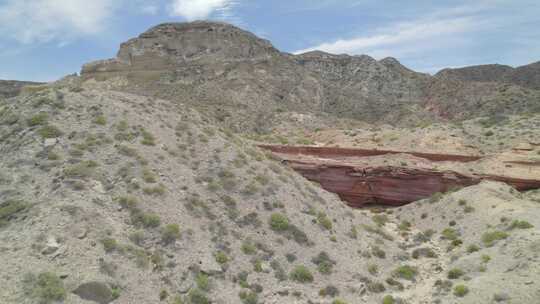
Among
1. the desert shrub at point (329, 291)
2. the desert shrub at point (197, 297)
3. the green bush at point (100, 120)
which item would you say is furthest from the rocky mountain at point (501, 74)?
the desert shrub at point (197, 297)

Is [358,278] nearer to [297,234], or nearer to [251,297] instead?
[297,234]

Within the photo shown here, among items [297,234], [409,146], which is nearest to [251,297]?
[297,234]

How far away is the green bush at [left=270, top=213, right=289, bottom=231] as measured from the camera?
19609 mm

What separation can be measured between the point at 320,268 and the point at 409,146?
56.8 feet

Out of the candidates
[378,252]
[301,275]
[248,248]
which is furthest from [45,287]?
[378,252]

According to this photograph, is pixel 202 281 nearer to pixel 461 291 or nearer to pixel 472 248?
pixel 461 291

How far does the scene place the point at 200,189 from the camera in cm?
2016

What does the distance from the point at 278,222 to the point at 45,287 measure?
32.5 ft

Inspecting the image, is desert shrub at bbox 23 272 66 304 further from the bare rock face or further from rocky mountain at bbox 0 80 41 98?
rocky mountain at bbox 0 80 41 98

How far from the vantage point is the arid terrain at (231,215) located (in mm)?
14539

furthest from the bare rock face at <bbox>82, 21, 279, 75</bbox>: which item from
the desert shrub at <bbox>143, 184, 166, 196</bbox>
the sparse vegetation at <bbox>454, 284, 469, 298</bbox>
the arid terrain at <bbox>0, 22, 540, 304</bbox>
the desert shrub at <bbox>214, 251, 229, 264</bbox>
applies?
the sparse vegetation at <bbox>454, 284, 469, 298</bbox>

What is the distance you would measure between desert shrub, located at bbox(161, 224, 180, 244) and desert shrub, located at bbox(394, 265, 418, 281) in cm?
945

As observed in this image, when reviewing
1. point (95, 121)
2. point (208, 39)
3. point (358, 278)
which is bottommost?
point (358, 278)

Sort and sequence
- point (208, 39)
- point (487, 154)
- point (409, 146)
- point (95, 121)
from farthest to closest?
1. point (208, 39)
2. point (409, 146)
3. point (487, 154)
4. point (95, 121)
